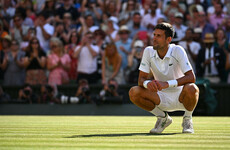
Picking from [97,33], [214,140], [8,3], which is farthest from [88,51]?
[214,140]

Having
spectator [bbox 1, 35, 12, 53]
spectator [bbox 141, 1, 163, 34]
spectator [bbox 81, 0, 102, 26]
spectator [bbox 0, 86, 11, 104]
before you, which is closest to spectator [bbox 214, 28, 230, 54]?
spectator [bbox 141, 1, 163, 34]

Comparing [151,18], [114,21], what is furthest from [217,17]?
[114,21]

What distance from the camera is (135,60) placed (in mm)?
12562

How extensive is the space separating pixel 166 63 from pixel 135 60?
6.69 m

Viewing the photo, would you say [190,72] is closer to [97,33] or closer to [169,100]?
[169,100]

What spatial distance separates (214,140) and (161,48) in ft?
4.76

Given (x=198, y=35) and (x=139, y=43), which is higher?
(x=198, y=35)

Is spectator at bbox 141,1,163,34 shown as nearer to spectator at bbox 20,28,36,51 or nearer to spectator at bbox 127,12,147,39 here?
spectator at bbox 127,12,147,39

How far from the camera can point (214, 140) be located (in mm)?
4863

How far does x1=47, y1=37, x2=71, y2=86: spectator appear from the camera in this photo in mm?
12867

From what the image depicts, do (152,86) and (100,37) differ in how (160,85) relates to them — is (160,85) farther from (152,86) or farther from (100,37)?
(100,37)

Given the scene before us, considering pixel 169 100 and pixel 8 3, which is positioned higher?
pixel 8 3

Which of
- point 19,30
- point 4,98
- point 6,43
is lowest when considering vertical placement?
point 4,98

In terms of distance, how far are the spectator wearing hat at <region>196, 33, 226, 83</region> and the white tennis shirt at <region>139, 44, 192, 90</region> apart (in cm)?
622
